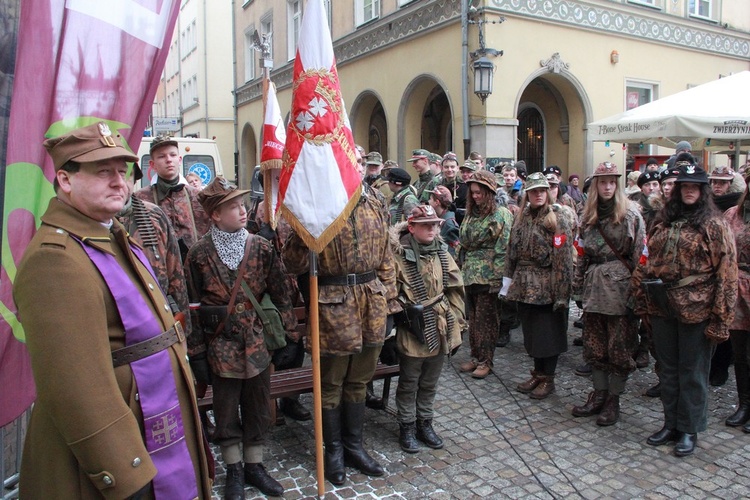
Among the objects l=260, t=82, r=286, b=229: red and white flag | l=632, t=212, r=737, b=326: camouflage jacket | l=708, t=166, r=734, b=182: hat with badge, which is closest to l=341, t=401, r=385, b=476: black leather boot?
l=260, t=82, r=286, b=229: red and white flag

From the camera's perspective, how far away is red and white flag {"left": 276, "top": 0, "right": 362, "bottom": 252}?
3686mm

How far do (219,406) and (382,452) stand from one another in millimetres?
1322

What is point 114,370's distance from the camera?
2.06 m

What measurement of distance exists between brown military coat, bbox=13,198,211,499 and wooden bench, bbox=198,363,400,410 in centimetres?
202

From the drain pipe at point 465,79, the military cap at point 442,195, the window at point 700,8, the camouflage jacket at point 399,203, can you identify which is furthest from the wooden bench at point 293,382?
the window at point 700,8

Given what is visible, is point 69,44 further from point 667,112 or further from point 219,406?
point 667,112

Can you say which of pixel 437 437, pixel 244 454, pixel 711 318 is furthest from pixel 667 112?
pixel 244 454

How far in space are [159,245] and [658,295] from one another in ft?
11.0

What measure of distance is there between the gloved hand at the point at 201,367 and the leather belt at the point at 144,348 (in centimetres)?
136

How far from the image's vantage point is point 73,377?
1883 mm

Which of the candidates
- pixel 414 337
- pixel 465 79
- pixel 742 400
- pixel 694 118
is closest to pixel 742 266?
pixel 742 400

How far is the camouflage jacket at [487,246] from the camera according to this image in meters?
5.87

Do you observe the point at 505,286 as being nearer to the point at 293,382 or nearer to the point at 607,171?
the point at 607,171

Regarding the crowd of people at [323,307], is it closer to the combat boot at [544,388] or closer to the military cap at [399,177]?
the combat boot at [544,388]
